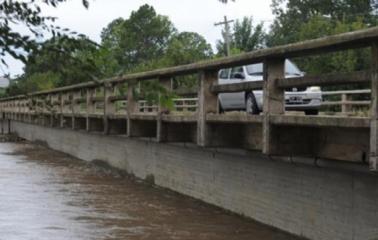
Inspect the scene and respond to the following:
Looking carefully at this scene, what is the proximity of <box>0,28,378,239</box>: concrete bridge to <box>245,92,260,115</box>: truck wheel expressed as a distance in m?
1.64

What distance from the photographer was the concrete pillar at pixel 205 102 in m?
13.3

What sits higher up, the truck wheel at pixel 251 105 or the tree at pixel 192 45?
the tree at pixel 192 45

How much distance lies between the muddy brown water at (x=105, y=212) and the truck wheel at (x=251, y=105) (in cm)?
251

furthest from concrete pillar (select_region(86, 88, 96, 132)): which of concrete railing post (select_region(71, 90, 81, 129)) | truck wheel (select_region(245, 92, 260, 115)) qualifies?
truck wheel (select_region(245, 92, 260, 115))

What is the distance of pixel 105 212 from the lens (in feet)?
48.5

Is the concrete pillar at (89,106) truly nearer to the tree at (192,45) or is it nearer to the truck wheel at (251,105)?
the truck wheel at (251,105)

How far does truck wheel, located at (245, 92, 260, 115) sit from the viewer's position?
16.2 metres

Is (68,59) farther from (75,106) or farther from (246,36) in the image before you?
(246,36)

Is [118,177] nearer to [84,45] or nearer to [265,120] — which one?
[265,120]

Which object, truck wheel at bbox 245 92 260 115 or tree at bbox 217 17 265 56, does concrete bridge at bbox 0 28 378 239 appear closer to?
truck wheel at bbox 245 92 260 115

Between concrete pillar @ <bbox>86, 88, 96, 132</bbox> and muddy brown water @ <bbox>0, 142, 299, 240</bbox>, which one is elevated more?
concrete pillar @ <bbox>86, 88, 96, 132</bbox>

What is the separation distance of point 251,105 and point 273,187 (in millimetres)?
4652

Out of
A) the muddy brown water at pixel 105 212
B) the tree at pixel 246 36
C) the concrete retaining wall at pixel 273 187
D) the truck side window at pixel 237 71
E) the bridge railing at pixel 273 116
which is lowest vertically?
the muddy brown water at pixel 105 212

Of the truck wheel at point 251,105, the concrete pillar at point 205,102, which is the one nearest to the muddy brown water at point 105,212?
the concrete pillar at point 205,102
